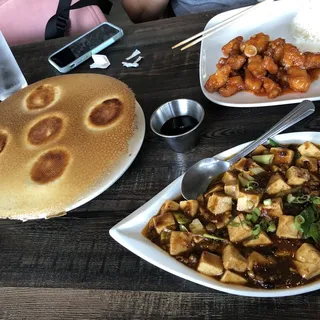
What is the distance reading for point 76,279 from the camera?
4.16 ft

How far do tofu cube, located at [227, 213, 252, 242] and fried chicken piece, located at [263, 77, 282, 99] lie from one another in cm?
60

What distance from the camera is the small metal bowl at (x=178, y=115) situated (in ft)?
4.81

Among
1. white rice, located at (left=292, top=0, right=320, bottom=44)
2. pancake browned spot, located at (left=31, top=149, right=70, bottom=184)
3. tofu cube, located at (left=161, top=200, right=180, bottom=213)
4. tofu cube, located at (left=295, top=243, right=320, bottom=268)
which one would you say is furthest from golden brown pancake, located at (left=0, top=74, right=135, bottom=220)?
white rice, located at (left=292, top=0, right=320, bottom=44)

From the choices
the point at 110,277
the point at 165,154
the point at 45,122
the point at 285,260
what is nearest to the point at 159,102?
the point at 165,154

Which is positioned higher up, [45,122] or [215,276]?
[45,122]

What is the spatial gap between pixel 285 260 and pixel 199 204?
31 cm

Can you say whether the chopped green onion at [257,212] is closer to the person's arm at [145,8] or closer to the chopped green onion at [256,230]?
the chopped green onion at [256,230]

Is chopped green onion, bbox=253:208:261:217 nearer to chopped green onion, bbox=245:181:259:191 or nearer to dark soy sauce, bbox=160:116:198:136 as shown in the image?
chopped green onion, bbox=245:181:259:191

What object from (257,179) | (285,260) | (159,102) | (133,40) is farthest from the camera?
(133,40)

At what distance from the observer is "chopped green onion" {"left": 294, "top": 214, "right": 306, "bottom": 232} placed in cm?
109

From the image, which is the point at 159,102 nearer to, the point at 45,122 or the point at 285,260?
the point at 45,122

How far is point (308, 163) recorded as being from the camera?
1.25m

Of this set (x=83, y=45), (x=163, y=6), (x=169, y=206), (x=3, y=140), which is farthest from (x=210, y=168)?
(x=163, y=6)

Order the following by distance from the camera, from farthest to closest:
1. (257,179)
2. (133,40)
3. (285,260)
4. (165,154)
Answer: (133,40) → (165,154) → (257,179) → (285,260)
